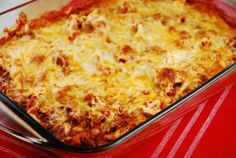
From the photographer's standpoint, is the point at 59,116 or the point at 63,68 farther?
the point at 63,68

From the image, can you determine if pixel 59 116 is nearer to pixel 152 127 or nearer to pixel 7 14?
pixel 152 127

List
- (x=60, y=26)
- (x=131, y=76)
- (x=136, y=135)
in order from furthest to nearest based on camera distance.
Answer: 1. (x=60, y=26)
2. (x=131, y=76)
3. (x=136, y=135)

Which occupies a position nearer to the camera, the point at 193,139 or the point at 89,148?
the point at 89,148

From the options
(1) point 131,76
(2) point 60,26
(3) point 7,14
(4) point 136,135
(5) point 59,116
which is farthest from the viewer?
(2) point 60,26

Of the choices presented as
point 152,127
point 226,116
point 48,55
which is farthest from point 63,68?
point 226,116

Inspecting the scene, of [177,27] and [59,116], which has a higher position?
[177,27]

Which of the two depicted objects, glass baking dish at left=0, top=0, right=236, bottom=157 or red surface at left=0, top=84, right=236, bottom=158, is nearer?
glass baking dish at left=0, top=0, right=236, bottom=157

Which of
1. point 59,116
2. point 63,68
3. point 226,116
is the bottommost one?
point 59,116

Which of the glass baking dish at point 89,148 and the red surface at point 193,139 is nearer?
the glass baking dish at point 89,148
